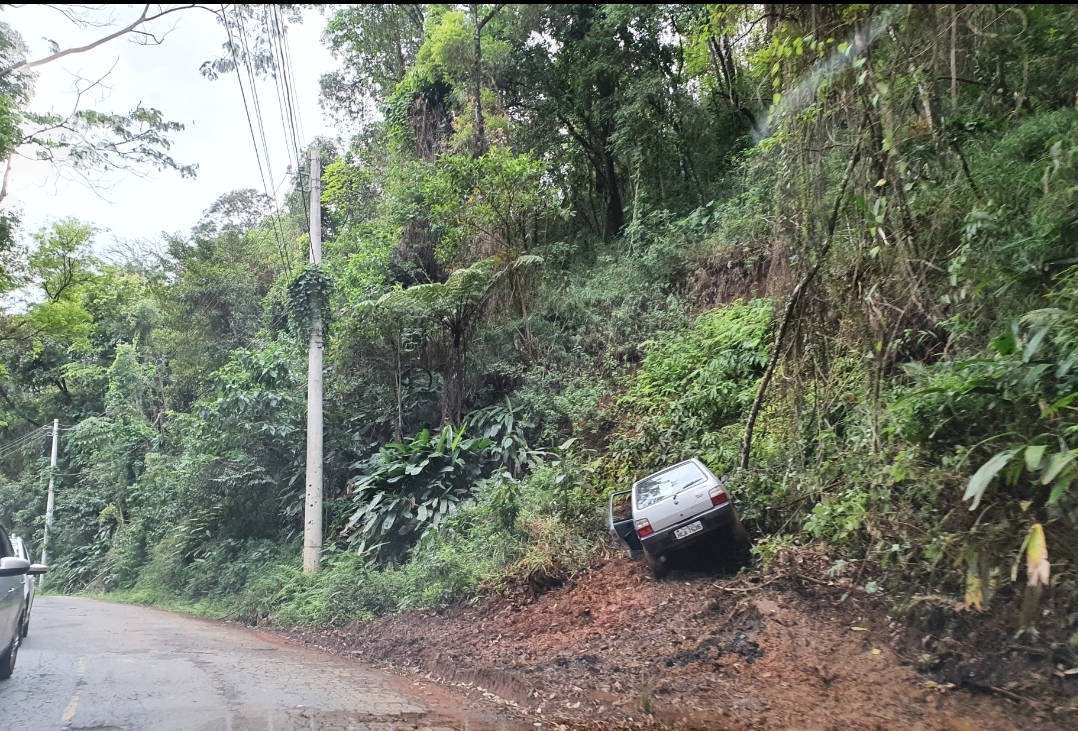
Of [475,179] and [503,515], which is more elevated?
[475,179]

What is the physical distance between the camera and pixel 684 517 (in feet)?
26.5

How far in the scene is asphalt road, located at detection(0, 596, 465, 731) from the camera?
5.32 meters

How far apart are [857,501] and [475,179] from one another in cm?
1148

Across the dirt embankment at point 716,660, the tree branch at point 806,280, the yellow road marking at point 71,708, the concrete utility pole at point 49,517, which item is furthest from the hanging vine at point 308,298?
the concrete utility pole at point 49,517

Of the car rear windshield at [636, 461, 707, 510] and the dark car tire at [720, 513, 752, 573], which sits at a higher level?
the car rear windshield at [636, 461, 707, 510]

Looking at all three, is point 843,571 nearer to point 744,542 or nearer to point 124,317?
point 744,542

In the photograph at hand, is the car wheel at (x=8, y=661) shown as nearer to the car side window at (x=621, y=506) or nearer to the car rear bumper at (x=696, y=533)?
the car rear bumper at (x=696, y=533)

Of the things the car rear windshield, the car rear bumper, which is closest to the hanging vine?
the car rear windshield

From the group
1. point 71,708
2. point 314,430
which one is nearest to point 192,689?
point 71,708

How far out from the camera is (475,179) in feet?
52.1

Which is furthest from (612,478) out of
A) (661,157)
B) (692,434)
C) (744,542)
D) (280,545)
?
(661,157)

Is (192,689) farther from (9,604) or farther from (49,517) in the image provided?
(49,517)

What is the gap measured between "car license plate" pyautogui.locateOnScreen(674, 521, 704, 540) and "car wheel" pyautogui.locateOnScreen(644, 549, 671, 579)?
490mm

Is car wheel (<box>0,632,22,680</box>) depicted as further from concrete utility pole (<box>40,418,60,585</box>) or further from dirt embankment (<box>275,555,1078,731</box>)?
concrete utility pole (<box>40,418,60,585</box>)
